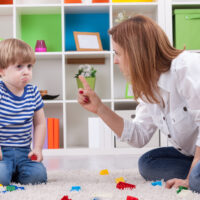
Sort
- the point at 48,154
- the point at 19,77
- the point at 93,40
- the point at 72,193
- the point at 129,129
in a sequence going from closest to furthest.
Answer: the point at 72,193
the point at 129,129
the point at 19,77
the point at 48,154
the point at 93,40

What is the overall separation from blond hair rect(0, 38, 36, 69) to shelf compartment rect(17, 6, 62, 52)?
1.56 meters

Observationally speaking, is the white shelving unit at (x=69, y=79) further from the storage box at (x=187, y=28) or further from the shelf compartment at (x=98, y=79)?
the storage box at (x=187, y=28)

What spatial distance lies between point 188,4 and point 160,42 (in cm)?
175

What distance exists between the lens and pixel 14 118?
1.51 metres

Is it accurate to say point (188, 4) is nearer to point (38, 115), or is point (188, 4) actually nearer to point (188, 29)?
point (188, 29)

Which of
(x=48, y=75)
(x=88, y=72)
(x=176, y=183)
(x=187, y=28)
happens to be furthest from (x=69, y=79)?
(x=176, y=183)

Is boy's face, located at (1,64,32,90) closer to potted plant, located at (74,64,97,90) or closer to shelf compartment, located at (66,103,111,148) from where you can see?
potted plant, located at (74,64,97,90)

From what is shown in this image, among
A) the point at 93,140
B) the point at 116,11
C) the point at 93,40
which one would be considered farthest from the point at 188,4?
the point at 93,140

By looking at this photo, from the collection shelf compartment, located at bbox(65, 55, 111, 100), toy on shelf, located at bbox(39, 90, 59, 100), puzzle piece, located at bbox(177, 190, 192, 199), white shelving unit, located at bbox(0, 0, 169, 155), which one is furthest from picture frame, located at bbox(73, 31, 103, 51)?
puzzle piece, located at bbox(177, 190, 192, 199)

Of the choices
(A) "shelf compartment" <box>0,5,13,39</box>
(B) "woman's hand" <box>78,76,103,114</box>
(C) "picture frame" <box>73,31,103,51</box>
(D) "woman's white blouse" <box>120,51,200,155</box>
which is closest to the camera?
(D) "woman's white blouse" <box>120,51,200,155</box>

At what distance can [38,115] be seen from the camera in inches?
63.1

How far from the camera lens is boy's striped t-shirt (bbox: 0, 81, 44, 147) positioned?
4.92 feet

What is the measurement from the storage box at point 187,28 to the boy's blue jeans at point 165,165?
1451 mm

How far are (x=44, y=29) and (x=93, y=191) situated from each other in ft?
7.16
